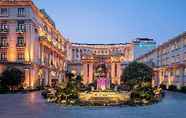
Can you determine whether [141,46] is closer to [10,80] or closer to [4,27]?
[4,27]

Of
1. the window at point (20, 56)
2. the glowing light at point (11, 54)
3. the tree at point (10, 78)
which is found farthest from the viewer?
the glowing light at point (11, 54)

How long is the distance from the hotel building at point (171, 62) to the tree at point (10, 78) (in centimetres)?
3805

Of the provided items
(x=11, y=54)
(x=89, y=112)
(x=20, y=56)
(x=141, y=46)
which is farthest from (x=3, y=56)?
(x=141, y=46)

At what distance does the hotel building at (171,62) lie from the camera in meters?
92.7

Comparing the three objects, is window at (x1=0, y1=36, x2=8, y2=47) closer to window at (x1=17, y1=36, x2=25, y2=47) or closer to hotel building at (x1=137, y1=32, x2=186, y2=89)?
window at (x1=17, y1=36, x2=25, y2=47)

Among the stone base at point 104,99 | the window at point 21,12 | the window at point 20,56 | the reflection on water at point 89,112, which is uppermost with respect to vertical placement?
the window at point 21,12

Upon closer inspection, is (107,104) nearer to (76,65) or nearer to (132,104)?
(132,104)

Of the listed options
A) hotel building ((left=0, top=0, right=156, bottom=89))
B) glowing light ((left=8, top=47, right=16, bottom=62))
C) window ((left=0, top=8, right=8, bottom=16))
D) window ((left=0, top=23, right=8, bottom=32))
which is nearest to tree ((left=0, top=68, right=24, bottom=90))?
hotel building ((left=0, top=0, right=156, bottom=89))

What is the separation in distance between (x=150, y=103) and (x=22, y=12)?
51881mm

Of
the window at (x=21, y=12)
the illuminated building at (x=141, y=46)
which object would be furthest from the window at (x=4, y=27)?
the illuminated building at (x=141, y=46)

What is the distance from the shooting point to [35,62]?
8869 centimetres

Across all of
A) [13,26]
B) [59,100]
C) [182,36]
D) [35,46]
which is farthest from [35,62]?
[59,100]

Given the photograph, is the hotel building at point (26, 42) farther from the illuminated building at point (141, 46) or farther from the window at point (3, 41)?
the illuminated building at point (141, 46)

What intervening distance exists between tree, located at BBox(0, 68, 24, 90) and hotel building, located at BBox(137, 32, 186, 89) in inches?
1498
